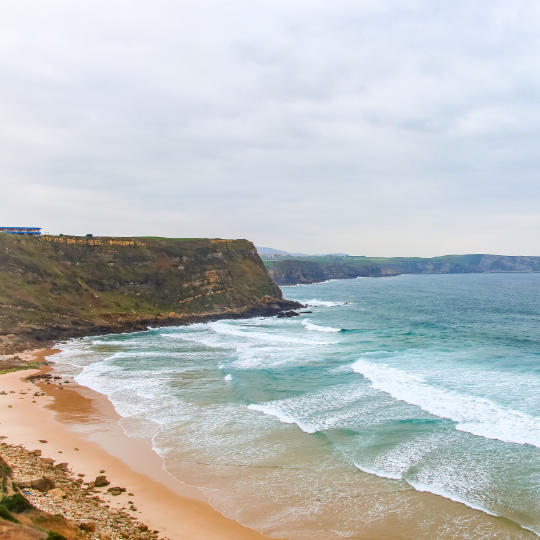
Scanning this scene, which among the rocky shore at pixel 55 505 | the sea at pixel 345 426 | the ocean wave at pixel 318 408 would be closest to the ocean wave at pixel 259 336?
the sea at pixel 345 426

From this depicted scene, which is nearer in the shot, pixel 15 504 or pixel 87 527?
pixel 15 504

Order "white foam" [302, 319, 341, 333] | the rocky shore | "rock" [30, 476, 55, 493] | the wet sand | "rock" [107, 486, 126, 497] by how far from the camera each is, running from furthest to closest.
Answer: "white foam" [302, 319, 341, 333] → "rock" [107, 486, 126, 497] → "rock" [30, 476, 55, 493] → the wet sand → the rocky shore

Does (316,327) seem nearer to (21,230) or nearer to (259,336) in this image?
(259,336)

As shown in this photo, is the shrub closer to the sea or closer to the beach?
the beach

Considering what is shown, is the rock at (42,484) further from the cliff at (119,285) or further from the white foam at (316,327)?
the white foam at (316,327)

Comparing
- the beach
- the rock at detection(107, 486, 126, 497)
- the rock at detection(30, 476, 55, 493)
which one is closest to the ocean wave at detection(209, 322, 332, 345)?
the beach

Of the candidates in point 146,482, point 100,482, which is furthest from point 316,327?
point 100,482
